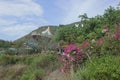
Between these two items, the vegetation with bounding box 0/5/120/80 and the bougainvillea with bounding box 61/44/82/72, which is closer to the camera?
the vegetation with bounding box 0/5/120/80

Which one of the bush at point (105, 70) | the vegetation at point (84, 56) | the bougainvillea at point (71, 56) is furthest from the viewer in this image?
the bougainvillea at point (71, 56)

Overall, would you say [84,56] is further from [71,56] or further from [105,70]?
[105,70]

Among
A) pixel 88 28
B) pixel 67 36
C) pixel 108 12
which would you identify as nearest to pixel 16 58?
pixel 67 36

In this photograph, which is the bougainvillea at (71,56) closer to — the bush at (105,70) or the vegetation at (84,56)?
the vegetation at (84,56)

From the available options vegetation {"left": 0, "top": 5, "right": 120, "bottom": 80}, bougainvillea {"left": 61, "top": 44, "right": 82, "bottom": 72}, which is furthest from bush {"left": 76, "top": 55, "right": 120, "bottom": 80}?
bougainvillea {"left": 61, "top": 44, "right": 82, "bottom": 72}

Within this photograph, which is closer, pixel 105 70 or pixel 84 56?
pixel 105 70

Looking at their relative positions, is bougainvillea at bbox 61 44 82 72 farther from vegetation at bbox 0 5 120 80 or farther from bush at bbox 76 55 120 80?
bush at bbox 76 55 120 80

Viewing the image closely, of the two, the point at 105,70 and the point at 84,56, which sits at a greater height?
the point at 84,56

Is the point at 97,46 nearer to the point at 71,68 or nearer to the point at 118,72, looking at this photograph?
the point at 71,68

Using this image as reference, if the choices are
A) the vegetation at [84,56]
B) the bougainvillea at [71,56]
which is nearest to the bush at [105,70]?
the vegetation at [84,56]

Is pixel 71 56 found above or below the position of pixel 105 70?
above

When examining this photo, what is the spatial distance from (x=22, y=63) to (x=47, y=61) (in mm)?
2078

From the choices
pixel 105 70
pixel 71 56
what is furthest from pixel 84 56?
pixel 105 70

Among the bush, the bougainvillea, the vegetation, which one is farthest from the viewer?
the bougainvillea
